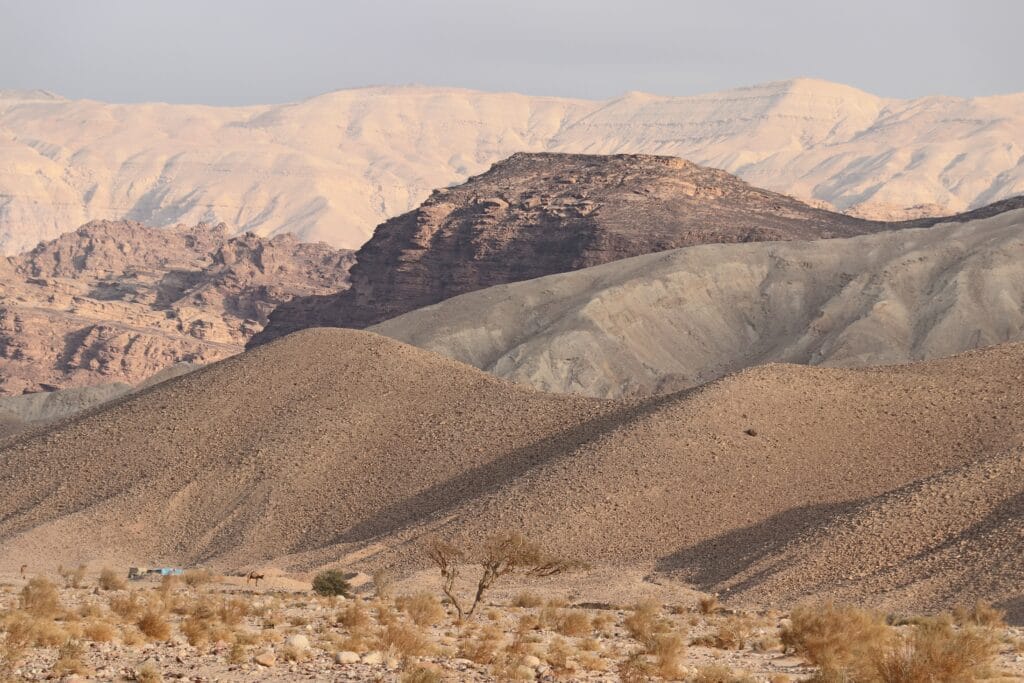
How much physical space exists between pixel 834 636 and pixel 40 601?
576 inches

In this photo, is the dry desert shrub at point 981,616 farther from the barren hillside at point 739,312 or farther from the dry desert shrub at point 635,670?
the barren hillside at point 739,312

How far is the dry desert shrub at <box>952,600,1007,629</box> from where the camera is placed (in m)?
31.4

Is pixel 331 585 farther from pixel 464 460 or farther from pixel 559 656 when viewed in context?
pixel 559 656

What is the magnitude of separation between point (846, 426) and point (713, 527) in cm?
877

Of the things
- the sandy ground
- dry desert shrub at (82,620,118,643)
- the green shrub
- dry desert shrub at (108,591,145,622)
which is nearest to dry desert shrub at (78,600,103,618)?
the sandy ground

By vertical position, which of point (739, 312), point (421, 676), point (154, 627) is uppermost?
point (421, 676)

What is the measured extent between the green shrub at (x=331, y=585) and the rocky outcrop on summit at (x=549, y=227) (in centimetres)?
9701

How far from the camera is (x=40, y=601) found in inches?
1191

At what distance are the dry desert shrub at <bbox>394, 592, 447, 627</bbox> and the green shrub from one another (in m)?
8.60

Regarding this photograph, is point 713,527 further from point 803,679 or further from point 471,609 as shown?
point 803,679

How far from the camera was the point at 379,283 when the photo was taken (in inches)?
6240

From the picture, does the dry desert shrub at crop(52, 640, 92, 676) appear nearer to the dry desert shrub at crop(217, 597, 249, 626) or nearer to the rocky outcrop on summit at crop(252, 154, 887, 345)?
the dry desert shrub at crop(217, 597, 249, 626)

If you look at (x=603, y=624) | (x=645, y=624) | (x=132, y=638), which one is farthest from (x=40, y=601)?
(x=645, y=624)

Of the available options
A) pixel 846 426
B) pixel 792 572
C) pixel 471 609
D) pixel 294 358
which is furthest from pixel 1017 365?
pixel 471 609
